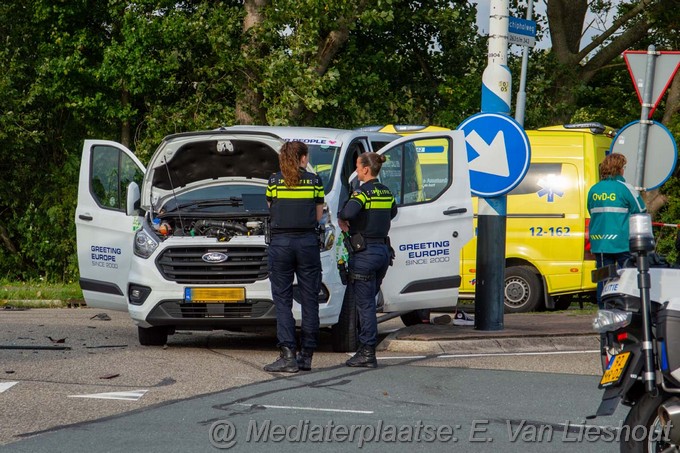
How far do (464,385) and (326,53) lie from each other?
15.6 meters

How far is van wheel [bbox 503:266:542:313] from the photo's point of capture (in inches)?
713

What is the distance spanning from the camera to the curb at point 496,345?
12539 mm

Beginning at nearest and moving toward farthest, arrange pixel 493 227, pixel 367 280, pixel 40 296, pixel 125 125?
pixel 367 280 → pixel 493 227 → pixel 40 296 → pixel 125 125

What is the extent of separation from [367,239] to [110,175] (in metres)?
3.37

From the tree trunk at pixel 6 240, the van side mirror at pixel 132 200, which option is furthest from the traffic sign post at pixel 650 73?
the tree trunk at pixel 6 240

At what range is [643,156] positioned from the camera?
43.7ft

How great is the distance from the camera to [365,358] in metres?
11.1

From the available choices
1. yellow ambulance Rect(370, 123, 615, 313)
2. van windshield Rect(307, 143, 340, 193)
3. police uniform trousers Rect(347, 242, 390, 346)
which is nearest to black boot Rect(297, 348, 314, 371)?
police uniform trousers Rect(347, 242, 390, 346)

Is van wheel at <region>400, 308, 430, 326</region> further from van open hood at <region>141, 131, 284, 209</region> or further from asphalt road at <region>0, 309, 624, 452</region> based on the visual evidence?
van open hood at <region>141, 131, 284, 209</region>

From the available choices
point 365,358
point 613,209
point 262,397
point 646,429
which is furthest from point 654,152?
point 646,429

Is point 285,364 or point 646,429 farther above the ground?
point 646,429

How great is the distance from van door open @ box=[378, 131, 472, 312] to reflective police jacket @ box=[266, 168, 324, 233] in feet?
6.40

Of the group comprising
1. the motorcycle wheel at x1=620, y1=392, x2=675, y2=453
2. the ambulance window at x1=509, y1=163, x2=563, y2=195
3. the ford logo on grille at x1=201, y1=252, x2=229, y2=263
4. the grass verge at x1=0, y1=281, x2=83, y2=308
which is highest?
the ambulance window at x1=509, y1=163, x2=563, y2=195

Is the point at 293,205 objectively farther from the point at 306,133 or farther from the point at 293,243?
the point at 306,133
